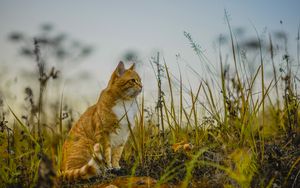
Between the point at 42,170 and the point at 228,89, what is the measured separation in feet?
6.13

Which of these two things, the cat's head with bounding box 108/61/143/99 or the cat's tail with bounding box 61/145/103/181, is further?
the cat's head with bounding box 108/61/143/99

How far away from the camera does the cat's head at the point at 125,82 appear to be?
411 cm

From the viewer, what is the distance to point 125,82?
414 cm

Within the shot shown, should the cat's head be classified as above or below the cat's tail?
above

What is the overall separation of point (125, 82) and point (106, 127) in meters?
0.62

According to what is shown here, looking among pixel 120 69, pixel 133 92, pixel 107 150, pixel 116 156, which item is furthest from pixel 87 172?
pixel 120 69

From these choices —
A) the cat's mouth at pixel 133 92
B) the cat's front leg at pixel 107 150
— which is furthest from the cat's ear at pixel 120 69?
the cat's front leg at pixel 107 150

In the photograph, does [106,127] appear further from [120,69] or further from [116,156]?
[120,69]

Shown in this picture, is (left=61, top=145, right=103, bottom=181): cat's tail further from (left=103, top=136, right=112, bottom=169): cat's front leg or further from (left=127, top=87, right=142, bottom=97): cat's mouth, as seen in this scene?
(left=127, top=87, right=142, bottom=97): cat's mouth

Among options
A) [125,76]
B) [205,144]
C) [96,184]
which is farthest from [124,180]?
[125,76]

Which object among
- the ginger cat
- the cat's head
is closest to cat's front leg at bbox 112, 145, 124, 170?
the ginger cat

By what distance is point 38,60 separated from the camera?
283 centimetres

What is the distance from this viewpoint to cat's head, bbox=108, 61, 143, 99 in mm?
4109

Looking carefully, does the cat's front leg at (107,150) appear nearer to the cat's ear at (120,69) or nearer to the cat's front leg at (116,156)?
the cat's front leg at (116,156)
